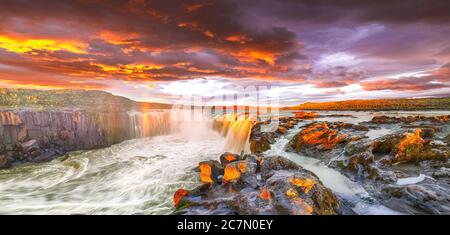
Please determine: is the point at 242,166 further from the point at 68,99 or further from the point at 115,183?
the point at 68,99

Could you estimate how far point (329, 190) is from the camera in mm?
4379

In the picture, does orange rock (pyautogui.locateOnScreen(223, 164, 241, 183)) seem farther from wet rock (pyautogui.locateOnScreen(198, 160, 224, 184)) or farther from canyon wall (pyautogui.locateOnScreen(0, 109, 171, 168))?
canyon wall (pyautogui.locateOnScreen(0, 109, 171, 168))

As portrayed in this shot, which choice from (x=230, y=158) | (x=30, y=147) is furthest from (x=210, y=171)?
(x=30, y=147)

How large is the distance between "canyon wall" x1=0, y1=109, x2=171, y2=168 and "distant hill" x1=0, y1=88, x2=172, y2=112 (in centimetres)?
351

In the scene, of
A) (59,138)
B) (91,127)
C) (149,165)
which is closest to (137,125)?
(91,127)

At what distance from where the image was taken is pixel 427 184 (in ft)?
16.4

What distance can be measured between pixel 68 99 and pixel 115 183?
28745 mm

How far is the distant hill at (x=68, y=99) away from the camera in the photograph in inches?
946

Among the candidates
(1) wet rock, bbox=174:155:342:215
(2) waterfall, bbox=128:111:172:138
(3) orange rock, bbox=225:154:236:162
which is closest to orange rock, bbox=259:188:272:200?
(1) wet rock, bbox=174:155:342:215

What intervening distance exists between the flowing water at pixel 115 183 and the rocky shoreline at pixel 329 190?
59cm

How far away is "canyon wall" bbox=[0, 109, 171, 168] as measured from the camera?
1388 cm
